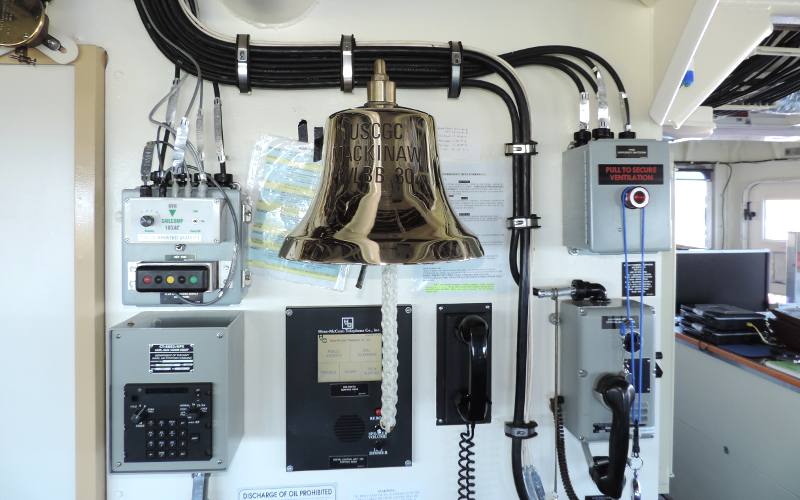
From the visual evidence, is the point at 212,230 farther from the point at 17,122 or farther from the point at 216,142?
the point at 17,122

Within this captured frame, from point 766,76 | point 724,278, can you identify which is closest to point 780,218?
point 724,278

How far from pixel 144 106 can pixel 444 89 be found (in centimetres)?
72

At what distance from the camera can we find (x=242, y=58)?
1.04m

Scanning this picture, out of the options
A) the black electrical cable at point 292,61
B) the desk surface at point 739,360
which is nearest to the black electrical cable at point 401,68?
the black electrical cable at point 292,61

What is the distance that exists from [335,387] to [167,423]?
37 cm

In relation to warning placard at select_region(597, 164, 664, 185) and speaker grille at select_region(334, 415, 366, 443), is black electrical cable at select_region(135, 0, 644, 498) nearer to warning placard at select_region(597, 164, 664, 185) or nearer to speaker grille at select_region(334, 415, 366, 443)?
warning placard at select_region(597, 164, 664, 185)

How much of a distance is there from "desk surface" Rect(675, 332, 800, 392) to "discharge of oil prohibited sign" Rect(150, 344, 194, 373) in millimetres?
2112

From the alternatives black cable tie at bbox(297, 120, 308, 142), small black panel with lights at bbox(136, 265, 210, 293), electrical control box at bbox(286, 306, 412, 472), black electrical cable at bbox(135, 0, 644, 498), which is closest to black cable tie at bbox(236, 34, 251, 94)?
black electrical cable at bbox(135, 0, 644, 498)

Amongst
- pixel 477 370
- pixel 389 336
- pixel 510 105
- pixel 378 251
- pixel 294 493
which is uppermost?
pixel 510 105

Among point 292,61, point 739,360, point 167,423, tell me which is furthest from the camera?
→ point 739,360

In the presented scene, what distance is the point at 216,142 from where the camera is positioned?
1.06 meters

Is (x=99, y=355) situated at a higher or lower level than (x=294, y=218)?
lower

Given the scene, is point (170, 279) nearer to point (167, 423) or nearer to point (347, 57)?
point (167, 423)

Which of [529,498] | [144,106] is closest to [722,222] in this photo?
[529,498]
